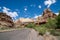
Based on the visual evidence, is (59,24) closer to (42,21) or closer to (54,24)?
(54,24)

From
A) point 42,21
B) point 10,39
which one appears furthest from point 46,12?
point 10,39

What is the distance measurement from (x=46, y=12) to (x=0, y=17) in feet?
207

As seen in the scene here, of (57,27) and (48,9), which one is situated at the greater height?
(48,9)

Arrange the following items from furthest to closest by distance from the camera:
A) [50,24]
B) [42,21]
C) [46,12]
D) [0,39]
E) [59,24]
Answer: [46,12], [42,21], [50,24], [59,24], [0,39]

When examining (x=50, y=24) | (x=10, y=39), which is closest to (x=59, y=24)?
(x=50, y=24)

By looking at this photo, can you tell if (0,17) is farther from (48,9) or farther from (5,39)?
(48,9)

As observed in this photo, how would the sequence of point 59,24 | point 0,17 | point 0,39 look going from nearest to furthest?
point 0,39
point 0,17
point 59,24

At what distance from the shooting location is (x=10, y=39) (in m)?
7.91

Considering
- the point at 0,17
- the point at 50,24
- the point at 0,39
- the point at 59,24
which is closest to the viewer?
the point at 0,39

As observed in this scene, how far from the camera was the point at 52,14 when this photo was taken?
110 meters

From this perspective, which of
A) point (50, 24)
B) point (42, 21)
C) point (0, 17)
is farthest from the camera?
point (42, 21)

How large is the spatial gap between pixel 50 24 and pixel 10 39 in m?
68.5

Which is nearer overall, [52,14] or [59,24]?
[59,24]

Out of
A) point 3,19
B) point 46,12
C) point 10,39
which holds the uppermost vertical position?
point 46,12
